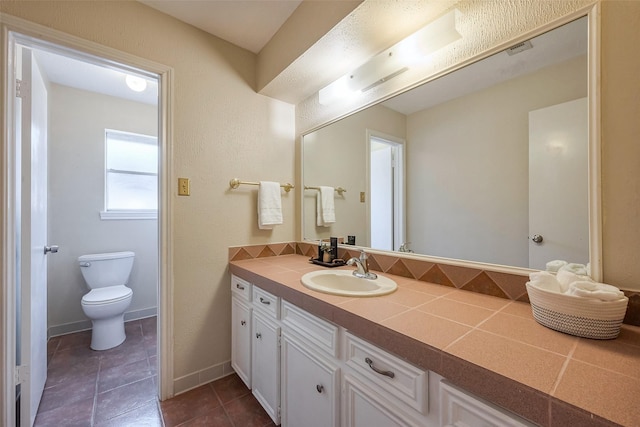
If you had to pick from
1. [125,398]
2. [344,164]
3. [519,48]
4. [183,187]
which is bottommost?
[125,398]

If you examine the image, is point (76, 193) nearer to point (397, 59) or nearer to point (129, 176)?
point (129, 176)

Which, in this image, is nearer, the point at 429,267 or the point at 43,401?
the point at 429,267

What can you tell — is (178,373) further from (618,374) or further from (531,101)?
(531,101)

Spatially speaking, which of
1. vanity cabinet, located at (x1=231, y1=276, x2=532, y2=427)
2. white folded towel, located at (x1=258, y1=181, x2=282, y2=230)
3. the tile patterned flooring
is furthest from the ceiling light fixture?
the tile patterned flooring

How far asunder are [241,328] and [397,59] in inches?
69.7

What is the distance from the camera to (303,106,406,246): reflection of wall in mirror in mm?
1521

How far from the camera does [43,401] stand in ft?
4.84

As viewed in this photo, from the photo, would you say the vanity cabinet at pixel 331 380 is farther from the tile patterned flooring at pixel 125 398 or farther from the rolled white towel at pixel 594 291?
the rolled white towel at pixel 594 291

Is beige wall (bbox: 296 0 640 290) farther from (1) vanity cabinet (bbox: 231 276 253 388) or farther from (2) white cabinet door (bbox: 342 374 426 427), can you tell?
(1) vanity cabinet (bbox: 231 276 253 388)

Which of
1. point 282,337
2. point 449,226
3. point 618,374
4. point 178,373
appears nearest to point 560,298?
point 618,374

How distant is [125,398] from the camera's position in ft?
4.99

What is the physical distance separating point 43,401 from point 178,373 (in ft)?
2.43

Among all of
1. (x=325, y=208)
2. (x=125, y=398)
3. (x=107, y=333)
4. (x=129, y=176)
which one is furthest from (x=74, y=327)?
(x=325, y=208)

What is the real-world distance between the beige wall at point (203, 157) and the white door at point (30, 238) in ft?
1.48
